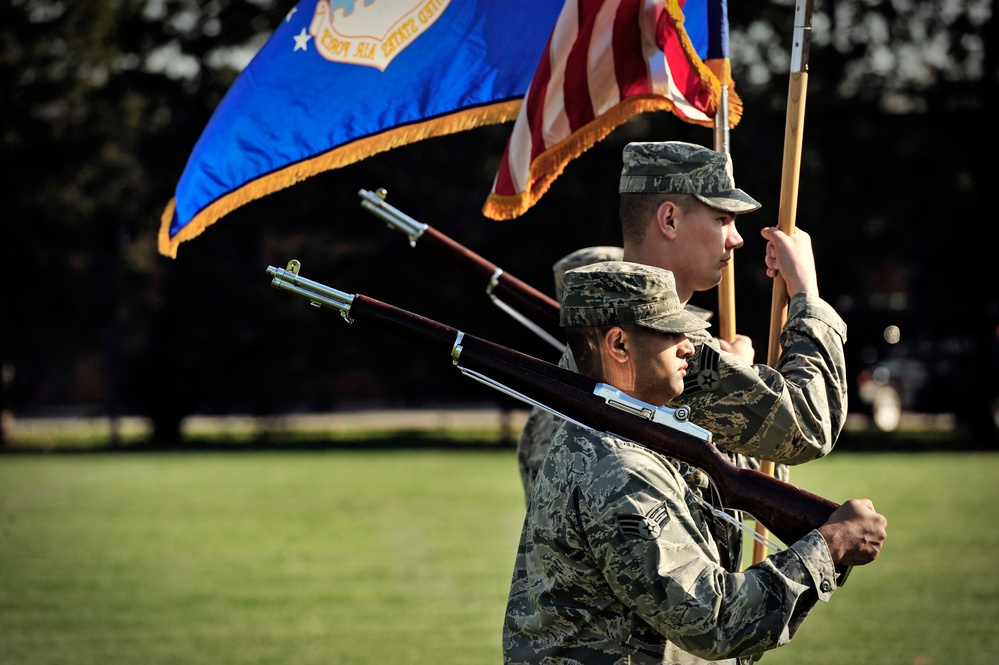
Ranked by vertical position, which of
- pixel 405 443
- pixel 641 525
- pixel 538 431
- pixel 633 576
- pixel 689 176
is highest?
pixel 689 176

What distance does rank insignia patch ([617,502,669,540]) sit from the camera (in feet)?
8.93

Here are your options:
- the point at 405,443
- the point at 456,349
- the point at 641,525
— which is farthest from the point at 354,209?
the point at 641,525

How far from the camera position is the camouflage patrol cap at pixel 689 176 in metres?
3.57

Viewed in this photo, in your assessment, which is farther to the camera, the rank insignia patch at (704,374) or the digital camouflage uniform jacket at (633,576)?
the rank insignia patch at (704,374)

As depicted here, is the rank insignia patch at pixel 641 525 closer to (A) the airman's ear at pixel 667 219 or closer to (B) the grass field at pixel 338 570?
(A) the airman's ear at pixel 667 219

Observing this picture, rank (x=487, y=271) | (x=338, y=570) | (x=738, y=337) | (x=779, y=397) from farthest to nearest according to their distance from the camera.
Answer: (x=338, y=570)
(x=487, y=271)
(x=738, y=337)
(x=779, y=397)

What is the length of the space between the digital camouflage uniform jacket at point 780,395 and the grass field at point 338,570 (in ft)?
17.1

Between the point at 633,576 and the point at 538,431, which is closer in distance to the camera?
the point at 633,576

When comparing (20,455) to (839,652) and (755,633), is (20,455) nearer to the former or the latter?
(839,652)

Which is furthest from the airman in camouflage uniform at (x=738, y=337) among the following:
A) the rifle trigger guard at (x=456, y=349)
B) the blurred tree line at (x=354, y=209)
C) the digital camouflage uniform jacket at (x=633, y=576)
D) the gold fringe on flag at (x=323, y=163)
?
the blurred tree line at (x=354, y=209)

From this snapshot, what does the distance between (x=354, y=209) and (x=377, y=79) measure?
23275 millimetres

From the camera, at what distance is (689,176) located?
357 cm

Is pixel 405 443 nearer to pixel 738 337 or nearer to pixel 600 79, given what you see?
pixel 600 79

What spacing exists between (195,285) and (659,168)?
26550mm
